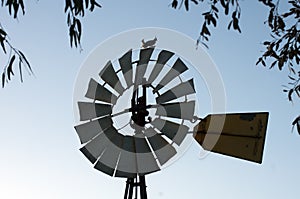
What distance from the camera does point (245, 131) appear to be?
5.36 metres

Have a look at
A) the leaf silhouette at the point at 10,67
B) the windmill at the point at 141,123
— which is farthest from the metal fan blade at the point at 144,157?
the leaf silhouette at the point at 10,67

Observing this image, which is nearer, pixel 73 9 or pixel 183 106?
pixel 73 9

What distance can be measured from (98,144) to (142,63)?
0.90 m

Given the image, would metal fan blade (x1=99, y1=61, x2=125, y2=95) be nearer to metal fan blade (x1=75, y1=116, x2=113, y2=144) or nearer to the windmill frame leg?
metal fan blade (x1=75, y1=116, x2=113, y2=144)

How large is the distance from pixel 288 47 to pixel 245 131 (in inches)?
113

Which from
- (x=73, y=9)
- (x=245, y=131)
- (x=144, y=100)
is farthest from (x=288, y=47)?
(x=144, y=100)

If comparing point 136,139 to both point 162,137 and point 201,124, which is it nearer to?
point 162,137

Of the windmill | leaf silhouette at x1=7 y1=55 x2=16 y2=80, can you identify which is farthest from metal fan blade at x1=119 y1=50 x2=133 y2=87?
leaf silhouette at x1=7 y1=55 x2=16 y2=80

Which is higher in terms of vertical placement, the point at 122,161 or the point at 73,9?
the point at 73,9

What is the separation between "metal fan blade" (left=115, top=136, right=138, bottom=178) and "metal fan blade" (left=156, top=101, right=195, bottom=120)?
0.46m

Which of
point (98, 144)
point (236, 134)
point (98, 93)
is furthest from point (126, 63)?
point (236, 134)

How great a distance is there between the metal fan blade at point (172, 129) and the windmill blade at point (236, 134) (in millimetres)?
134

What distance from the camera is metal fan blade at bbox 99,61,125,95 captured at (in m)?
5.73

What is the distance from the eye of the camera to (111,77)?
575 cm
